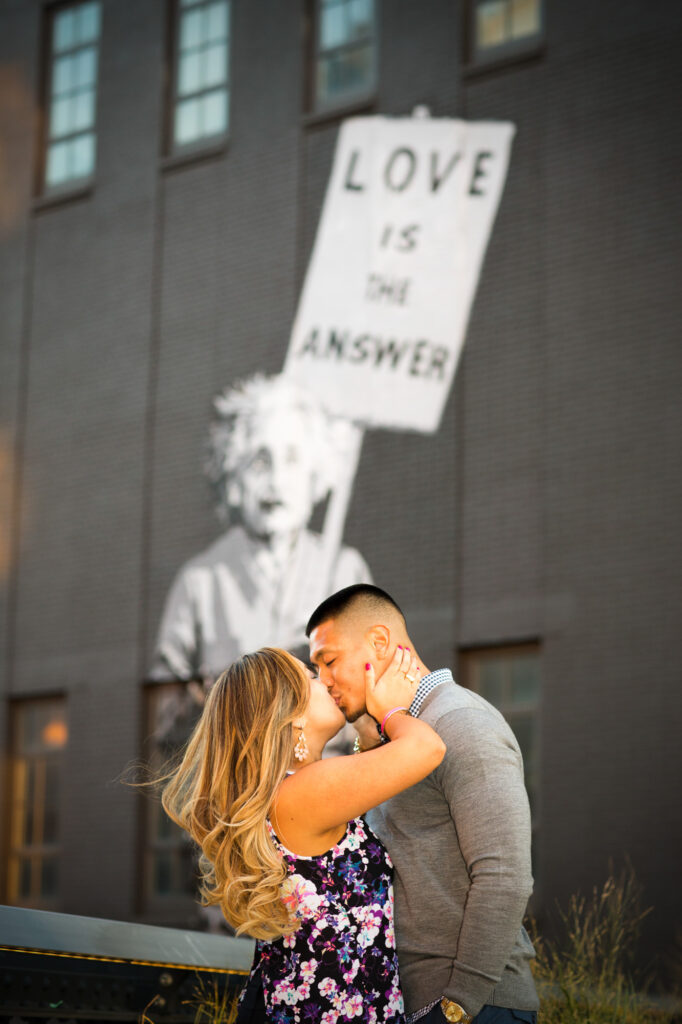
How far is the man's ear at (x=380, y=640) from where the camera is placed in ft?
12.3

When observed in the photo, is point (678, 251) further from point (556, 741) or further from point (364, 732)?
point (364, 732)

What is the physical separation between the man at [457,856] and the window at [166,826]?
381 inches

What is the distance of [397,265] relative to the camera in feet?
41.6

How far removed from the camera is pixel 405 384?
491 inches

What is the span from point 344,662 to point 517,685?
26.5 ft

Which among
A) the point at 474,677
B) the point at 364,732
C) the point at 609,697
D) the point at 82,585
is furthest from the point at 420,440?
the point at 364,732

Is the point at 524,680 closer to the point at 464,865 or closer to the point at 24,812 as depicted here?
the point at 24,812

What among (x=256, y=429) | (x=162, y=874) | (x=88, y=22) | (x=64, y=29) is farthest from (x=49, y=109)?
(x=162, y=874)

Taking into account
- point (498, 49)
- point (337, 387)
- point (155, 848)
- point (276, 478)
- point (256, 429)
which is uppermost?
point (498, 49)

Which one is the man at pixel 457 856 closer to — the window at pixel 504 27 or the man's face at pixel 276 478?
the man's face at pixel 276 478

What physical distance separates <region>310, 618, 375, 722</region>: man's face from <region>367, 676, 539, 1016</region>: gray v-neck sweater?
7.9 inches

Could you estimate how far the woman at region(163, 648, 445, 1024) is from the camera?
11.2ft

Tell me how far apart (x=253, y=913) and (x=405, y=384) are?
9368mm

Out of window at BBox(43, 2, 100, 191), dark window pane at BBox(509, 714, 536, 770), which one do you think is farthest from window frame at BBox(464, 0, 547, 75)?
dark window pane at BBox(509, 714, 536, 770)
